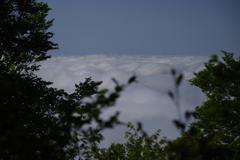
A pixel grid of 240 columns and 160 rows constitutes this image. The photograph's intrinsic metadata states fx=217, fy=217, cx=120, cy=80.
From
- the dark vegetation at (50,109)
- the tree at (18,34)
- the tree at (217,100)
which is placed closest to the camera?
the dark vegetation at (50,109)

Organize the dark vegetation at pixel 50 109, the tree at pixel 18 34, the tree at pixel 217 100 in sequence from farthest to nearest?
the tree at pixel 217 100 < the tree at pixel 18 34 < the dark vegetation at pixel 50 109

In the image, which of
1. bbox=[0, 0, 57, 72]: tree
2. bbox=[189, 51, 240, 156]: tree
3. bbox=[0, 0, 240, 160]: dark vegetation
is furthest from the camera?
bbox=[189, 51, 240, 156]: tree

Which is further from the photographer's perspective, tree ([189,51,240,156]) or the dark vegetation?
tree ([189,51,240,156])

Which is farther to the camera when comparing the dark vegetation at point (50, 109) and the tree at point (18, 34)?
the tree at point (18, 34)

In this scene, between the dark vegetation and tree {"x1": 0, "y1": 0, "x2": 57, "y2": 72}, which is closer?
the dark vegetation

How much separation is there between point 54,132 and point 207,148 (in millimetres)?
949

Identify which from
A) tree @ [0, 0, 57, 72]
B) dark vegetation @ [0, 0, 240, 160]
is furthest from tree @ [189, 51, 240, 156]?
tree @ [0, 0, 57, 72]

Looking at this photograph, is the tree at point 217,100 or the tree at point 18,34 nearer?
the tree at point 18,34

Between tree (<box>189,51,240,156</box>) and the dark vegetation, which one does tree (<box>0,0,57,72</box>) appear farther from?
tree (<box>189,51,240,156</box>)

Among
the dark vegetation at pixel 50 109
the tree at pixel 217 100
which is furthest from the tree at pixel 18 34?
the tree at pixel 217 100

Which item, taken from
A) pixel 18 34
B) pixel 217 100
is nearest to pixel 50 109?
pixel 18 34

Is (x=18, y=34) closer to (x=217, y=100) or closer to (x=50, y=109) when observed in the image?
(x=50, y=109)

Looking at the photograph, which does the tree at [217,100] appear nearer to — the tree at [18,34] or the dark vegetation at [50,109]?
the dark vegetation at [50,109]

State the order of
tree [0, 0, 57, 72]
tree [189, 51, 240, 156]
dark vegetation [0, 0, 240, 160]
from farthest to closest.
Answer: tree [189, 51, 240, 156] < tree [0, 0, 57, 72] < dark vegetation [0, 0, 240, 160]
